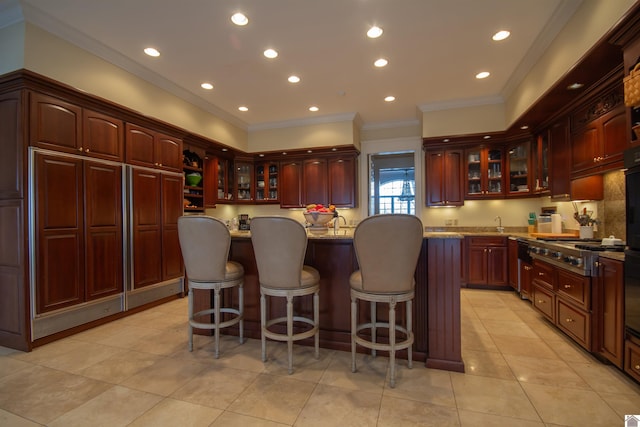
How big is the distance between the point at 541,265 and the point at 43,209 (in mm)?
5134

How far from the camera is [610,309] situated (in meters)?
2.26

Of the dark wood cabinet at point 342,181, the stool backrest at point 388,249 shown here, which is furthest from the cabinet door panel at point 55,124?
the dark wood cabinet at point 342,181

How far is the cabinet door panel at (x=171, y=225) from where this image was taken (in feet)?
13.2

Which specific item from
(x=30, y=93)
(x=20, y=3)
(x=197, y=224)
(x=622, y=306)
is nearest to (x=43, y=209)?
(x=30, y=93)

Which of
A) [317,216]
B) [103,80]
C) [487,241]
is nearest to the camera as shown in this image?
[317,216]

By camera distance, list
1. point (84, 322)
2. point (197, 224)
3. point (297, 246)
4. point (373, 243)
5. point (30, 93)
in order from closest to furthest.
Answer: point (373, 243)
point (297, 246)
point (197, 224)
point (30, 93)
point (84, 322)

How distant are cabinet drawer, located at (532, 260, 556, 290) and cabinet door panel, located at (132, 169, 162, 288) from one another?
15.3 ft

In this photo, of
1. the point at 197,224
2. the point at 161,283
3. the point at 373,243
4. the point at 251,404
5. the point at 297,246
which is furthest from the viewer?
the point at 161,283

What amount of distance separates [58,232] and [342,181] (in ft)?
13.6

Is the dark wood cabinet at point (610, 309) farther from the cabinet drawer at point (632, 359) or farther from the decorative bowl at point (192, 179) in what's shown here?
the decorative bowl at point (192, 179)

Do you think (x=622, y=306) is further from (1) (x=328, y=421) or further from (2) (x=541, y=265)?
(1) (x=328, y=421)

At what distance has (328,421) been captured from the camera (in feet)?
5.64

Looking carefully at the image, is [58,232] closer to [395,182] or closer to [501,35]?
[501,35]

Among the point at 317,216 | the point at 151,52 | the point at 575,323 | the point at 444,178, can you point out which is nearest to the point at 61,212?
the point at 151,52
